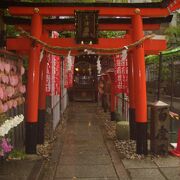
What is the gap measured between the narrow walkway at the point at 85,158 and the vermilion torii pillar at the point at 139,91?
117 centimetres

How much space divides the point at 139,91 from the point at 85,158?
8.96ft

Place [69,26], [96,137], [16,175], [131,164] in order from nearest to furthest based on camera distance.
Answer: [16,175] → [131,164] → [69,26] → [96,137]

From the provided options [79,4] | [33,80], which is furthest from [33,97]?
[79,4]

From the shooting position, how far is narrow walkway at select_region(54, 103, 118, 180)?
873cm

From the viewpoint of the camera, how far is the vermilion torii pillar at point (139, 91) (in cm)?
1060

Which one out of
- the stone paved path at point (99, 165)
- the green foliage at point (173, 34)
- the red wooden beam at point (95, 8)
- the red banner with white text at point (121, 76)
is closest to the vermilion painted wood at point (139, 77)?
the red wooden beam at point (95, 8)

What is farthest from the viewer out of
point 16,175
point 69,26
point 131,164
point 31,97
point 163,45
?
point 69,26

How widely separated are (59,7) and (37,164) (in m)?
4.98

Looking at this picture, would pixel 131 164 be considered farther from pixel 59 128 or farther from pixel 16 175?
pixel 59 128

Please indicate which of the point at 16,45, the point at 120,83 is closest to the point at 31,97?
the point at 16,45

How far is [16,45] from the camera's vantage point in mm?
11070

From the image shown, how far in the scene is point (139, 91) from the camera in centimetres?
1073

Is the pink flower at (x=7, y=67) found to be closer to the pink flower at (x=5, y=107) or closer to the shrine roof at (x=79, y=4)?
the pink flower at (x=5, y=107)

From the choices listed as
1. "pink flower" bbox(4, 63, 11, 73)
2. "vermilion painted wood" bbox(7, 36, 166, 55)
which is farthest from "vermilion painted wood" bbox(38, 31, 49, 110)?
"pink flower" bbox(4, 63, 11, 73)
